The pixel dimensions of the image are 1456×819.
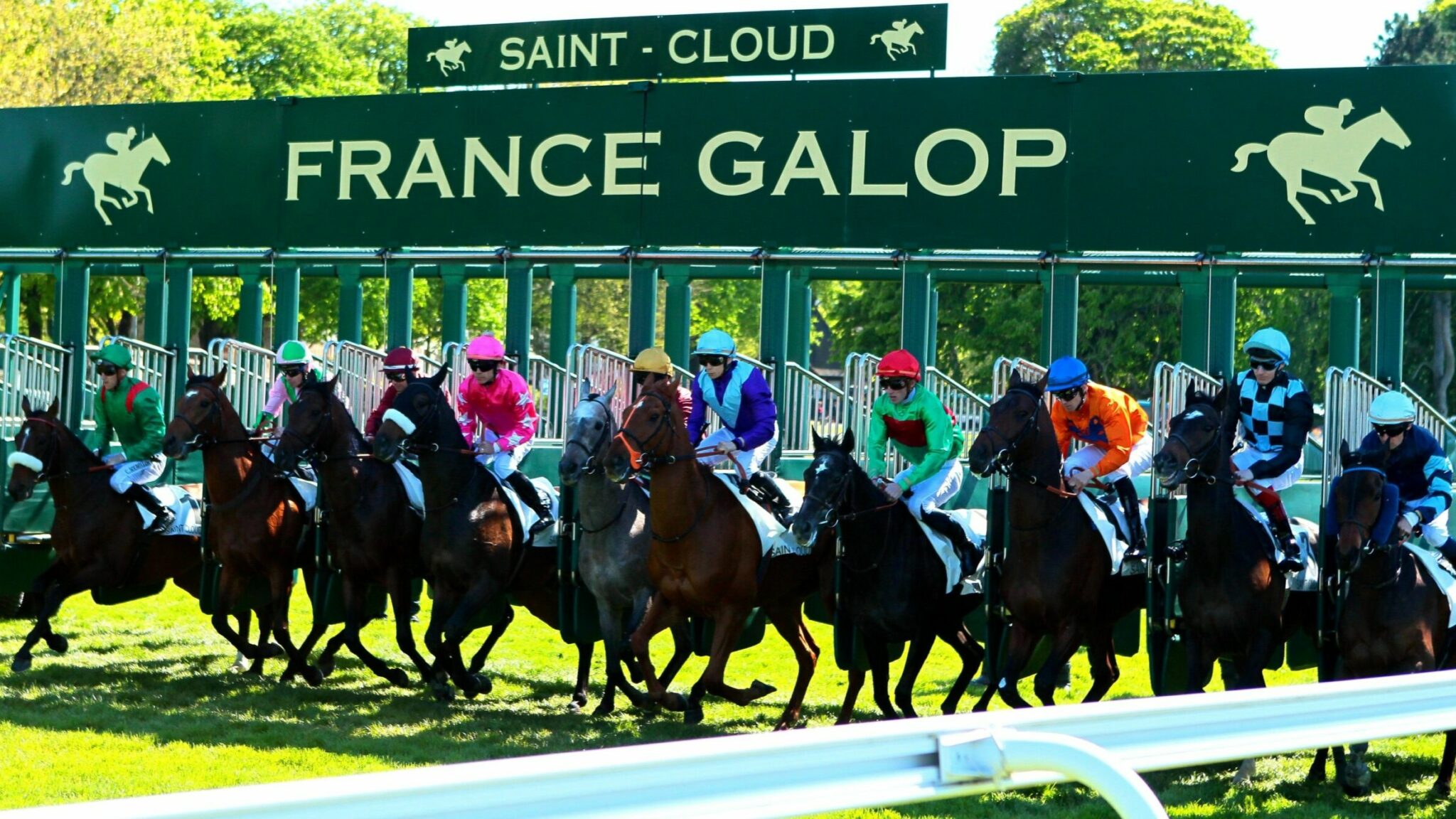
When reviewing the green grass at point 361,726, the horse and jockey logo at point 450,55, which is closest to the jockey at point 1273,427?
the green grass at point 361,726

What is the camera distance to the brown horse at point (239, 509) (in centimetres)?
968

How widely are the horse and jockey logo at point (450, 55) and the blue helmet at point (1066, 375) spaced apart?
22.2 ft

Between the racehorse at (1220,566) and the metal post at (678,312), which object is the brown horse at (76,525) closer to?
the metal post at (678,312)

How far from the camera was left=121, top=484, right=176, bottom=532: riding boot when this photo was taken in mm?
10258

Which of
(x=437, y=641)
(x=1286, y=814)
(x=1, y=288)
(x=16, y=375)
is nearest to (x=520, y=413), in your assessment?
(x=437, y=641)

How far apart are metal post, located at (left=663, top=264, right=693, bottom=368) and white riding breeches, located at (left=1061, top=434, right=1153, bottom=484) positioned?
6.53 m

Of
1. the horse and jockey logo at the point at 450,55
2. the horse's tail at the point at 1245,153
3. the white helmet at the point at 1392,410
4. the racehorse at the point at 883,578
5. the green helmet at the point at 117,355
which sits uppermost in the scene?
the horse and jockey logo at the point at 450,55

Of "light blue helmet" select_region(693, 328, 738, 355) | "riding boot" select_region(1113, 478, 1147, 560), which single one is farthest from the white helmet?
"light blue helmet" select_region(693, 328, 738, 355)

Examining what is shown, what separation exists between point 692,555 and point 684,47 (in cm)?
539

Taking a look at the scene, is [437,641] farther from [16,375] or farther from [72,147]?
[72,147]

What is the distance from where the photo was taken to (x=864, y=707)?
9594 millimetres

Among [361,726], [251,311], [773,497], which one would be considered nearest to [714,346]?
[773,497]

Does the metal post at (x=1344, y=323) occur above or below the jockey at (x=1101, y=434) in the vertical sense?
above

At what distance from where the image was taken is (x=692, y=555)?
8.55m
